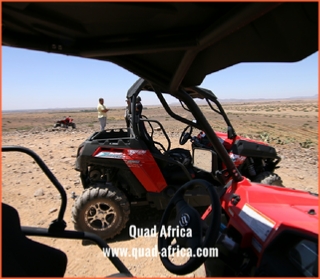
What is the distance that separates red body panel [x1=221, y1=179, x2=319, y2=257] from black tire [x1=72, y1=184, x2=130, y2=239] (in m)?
1.70

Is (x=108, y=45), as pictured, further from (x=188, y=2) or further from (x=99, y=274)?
(x=99, y=274)

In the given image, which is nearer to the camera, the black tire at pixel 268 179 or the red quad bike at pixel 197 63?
the red quad bike at pixel 197 63

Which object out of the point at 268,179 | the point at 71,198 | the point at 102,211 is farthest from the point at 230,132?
the point at 71,198

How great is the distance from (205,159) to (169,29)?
2984 mm

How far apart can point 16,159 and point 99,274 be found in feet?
18.8

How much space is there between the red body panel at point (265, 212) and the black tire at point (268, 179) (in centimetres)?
206

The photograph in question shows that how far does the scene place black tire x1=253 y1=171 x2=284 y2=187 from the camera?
433 cm

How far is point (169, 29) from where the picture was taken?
164 cm

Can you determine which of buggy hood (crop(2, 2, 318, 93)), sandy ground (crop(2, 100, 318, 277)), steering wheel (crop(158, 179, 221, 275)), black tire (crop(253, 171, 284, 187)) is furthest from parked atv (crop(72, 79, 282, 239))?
buggy hood (crop(2, 2, 318, 93))

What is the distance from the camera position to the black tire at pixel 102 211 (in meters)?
3.54

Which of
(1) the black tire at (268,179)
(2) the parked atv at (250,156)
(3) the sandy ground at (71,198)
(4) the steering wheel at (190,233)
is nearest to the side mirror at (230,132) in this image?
(2) the parked atv at (250,156)

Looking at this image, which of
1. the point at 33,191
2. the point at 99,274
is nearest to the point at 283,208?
the point at 99,274

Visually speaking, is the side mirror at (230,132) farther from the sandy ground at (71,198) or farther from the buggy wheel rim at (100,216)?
the buggy wheel rim at (100,216)

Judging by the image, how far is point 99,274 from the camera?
10.0 feet
